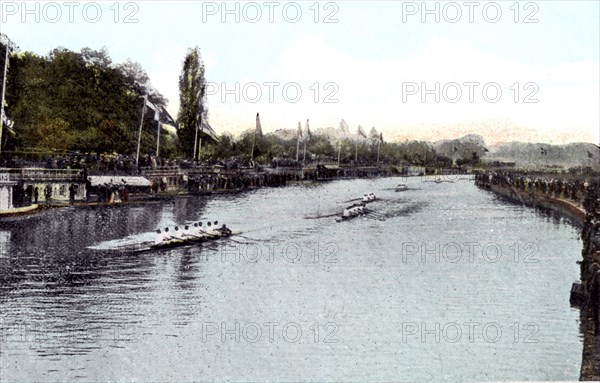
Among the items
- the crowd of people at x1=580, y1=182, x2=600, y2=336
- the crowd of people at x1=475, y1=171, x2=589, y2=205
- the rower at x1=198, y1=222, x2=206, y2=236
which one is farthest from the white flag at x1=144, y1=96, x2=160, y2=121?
the crowd of people at x1=580, y1=182, x2=600, y2=336

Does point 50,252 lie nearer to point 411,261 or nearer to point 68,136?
point 68,136

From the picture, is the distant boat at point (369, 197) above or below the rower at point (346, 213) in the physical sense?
above

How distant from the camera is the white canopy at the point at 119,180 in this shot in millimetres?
5105

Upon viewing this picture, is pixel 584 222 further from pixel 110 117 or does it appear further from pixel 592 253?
pixel 110 117

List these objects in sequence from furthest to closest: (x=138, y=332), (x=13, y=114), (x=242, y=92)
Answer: (x=242, y=92)
(x=13, y=114)
(x=138, y=332)

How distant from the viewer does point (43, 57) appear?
15.5 ft

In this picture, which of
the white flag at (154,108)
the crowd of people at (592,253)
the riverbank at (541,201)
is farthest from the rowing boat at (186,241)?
the crowd of people at (592,253)

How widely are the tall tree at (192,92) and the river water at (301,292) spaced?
28.1 inches

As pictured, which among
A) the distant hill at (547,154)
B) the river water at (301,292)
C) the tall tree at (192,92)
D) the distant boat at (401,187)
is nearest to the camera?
the river water at (301,292)

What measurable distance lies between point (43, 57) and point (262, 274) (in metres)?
2.15

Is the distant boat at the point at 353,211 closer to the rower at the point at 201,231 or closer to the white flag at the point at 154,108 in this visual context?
the rower at the point at 201,231

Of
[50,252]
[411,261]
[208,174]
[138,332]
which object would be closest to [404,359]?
[411,261]

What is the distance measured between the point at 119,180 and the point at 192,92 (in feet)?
2.99

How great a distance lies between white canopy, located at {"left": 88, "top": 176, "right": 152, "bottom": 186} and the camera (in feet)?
16.8
